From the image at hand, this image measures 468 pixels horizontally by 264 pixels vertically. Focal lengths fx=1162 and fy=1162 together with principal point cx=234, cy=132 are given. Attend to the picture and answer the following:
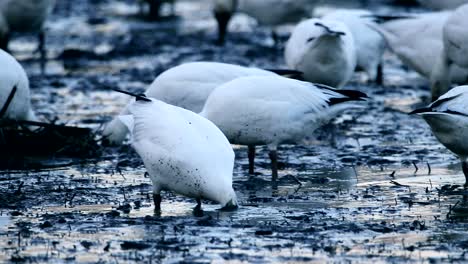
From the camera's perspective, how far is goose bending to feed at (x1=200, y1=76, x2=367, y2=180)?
779cm

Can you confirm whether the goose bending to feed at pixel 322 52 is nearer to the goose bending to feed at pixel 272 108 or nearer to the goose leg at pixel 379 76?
the goose bending to feed at pixel 272 108

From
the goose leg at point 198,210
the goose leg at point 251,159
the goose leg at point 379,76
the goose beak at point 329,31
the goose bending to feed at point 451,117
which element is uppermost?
the goose beak at point 329,31

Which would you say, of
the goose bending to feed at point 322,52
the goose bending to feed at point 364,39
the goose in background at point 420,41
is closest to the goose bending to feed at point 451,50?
the goose in background at point 420,41

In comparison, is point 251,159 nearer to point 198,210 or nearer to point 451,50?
point 198,210

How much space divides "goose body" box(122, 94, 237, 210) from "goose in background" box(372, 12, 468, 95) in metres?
5.01

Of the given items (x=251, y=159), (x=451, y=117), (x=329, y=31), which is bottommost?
(x=251, y=159)

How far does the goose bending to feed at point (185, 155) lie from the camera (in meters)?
6.55

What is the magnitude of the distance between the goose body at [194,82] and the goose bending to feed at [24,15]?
488 centimetres

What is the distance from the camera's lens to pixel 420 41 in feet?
38.0

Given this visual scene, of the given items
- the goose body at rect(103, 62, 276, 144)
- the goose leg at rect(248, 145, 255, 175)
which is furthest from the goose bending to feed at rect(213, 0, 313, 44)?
the goose leg at rect(248, 145, 255, 175)

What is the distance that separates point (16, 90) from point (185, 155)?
2994 millimetres

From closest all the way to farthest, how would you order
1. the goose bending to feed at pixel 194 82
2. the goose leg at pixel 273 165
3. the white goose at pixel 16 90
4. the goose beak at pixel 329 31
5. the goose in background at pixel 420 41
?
the goose leg at pixel 273 165
the goose bending to feed at pixel 194 82
the white goose at pixel 16 90
the goose beak at pixel 329 31
the goose in background at pixel 420 41

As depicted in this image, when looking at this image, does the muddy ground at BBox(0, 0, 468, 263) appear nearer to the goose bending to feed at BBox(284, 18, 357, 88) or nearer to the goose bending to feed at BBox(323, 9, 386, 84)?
the goose bending to feed at BBox(323, 9, 386, 84)

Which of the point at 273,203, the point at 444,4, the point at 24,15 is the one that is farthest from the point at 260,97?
the point at 24,15
